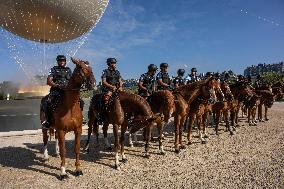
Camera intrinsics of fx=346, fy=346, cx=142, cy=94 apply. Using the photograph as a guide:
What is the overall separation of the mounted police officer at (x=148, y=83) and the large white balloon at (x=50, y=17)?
24.4ft

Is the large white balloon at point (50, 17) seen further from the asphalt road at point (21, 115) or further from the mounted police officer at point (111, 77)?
the mounted police officer at point (111, 77)

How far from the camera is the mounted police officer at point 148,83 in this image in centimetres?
1298

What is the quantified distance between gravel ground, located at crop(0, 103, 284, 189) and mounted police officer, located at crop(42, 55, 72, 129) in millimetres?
1687

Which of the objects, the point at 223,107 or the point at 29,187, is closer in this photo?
the point at 29,187

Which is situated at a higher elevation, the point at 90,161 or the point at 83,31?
the point at 83,31

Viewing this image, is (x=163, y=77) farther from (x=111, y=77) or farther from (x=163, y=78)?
(x=111, y=77)

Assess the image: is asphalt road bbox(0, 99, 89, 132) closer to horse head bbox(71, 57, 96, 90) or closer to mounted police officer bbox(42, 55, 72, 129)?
→ mounted police officer bbox(42, 55, 72, 129)

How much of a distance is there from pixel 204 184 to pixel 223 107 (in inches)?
332

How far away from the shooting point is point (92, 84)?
8562 millimetres

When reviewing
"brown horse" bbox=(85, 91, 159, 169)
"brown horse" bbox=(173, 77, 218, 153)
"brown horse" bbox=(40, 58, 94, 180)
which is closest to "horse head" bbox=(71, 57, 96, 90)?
"brown horse" bbox=(40, 58, 94, 180)

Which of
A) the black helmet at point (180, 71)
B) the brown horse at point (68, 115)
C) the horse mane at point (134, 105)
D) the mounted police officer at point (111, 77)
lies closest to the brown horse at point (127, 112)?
the horse mane at point (134, 105)

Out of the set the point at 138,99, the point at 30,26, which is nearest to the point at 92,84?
the point at 138,99

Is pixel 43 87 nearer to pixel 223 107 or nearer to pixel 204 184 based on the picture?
pixel 223 107

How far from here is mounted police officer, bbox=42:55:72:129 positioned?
9.68 metres
